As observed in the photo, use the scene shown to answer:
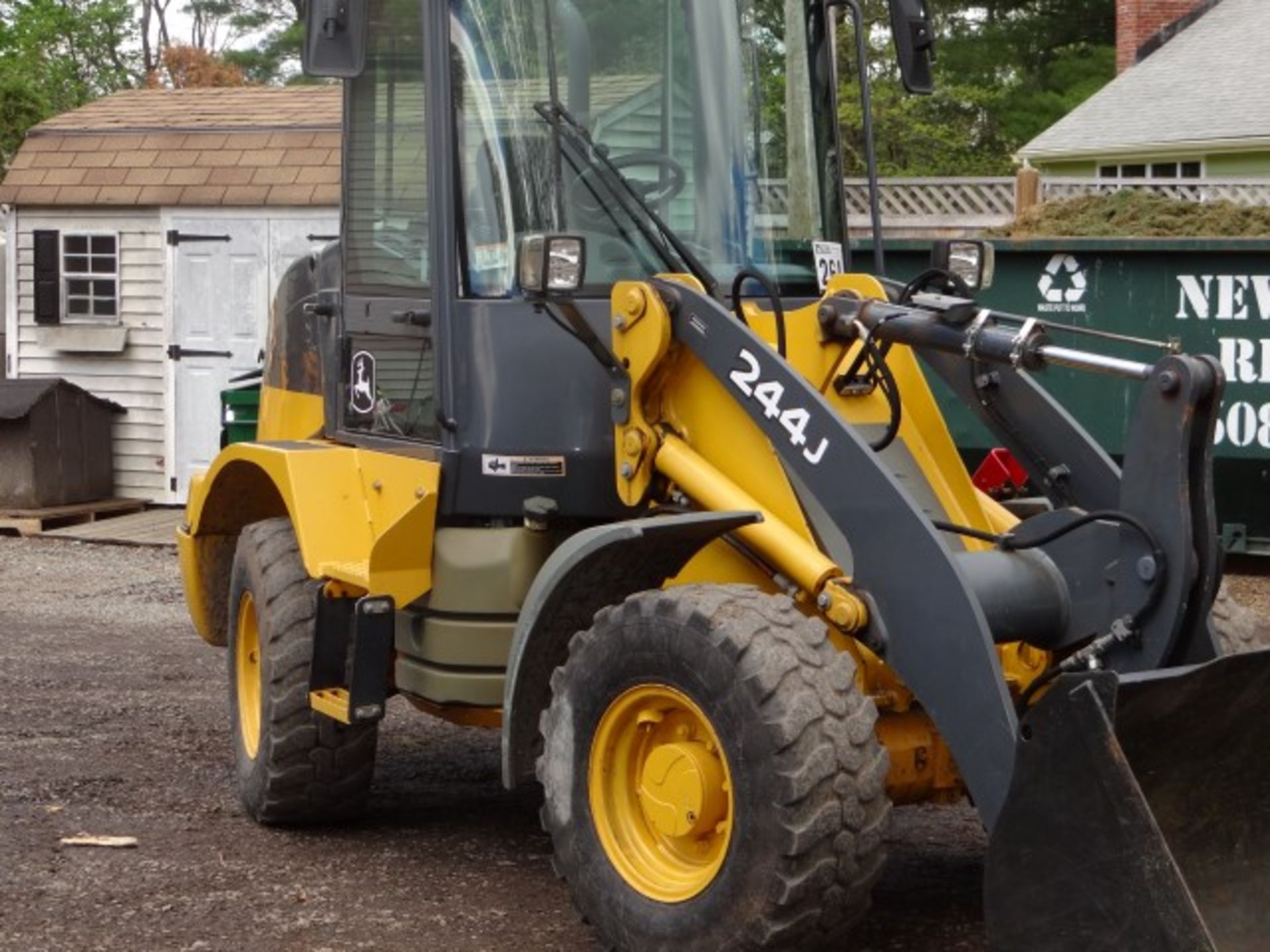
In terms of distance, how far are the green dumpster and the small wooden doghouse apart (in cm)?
688

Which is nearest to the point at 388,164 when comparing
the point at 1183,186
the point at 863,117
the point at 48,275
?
the point at 863,117

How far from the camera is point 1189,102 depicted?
1184 inches

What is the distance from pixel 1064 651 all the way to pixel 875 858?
0.83 m

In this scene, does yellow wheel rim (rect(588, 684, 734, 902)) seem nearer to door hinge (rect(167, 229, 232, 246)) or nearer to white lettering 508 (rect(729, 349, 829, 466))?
white lettering 508 (rect(729, 349, 829, 466))

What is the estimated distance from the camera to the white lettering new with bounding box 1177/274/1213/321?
462 inches

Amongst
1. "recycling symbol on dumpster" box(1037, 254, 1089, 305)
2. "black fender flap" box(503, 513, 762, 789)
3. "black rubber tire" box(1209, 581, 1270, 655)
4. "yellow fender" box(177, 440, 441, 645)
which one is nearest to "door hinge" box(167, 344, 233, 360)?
"recycling symbol on dumpster" box(1037, 254, 1089, 305)

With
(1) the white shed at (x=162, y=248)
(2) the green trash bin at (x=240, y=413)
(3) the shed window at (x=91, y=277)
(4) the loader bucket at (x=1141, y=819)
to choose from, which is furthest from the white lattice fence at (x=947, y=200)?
(4) the loader bucket at (x=1141, y=819)

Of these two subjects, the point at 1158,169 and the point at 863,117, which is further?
the point at 1158,169

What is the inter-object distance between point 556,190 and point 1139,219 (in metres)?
8.27

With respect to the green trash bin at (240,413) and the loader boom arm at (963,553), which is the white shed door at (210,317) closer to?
the green trash bin at (240,413)

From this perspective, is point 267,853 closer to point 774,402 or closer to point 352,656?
point 352,656

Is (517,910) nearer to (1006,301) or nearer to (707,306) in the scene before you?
(707,306)

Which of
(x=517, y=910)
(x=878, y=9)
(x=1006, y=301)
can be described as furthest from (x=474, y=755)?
(x=878, y=9)

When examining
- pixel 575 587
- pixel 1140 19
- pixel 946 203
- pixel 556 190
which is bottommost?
Answer: pixel 575 587
